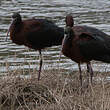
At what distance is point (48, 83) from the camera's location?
823 cm

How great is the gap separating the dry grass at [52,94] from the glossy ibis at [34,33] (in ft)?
2.52

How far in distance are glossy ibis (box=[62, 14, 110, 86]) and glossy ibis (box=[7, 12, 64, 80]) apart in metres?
0.86

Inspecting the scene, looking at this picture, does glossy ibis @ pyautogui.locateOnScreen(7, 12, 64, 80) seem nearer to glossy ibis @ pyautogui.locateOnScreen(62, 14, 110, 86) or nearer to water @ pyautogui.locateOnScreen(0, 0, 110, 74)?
glossy ibis @ pyautogui.locateOnScreen(62, 14, 110, 86)

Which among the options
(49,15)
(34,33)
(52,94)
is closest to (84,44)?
(52,94)

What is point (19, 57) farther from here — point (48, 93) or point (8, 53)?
point (48, 93)

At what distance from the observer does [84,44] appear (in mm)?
8008

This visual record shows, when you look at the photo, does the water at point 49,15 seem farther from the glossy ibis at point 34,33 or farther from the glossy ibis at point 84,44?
the glossy ibis at point 84,44

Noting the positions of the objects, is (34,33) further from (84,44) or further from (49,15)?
(49,15)

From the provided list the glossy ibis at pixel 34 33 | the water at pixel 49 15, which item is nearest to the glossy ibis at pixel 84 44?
the glossy ibis at pixel 34 33

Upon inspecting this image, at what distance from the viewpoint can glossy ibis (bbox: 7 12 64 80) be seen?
8.90 metres

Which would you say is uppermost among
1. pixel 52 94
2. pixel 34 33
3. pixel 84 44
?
pixel 84 44

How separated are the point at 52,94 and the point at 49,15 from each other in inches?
363

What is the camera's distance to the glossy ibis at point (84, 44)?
791cm

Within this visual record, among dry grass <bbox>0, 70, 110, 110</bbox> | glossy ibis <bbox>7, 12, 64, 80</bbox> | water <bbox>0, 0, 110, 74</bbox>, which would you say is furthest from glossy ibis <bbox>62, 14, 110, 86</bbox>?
water <bbox>0, 0, 110, 74</bbox>
